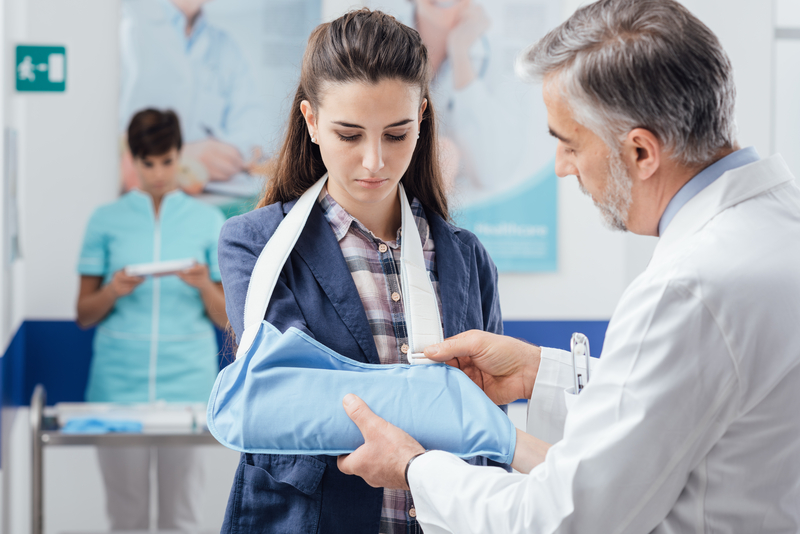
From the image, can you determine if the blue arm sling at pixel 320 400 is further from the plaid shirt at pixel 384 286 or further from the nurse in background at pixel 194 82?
the nurse in background at pixel 194 82

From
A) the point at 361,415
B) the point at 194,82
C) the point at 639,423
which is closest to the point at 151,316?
the point at 194,82

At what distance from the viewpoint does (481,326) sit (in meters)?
1.36

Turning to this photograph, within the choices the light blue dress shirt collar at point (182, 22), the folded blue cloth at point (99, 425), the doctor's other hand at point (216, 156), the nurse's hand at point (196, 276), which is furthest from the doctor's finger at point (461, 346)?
the light blue dress shirt collar at point (182, 22)

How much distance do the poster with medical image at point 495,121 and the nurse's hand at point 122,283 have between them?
152 cm

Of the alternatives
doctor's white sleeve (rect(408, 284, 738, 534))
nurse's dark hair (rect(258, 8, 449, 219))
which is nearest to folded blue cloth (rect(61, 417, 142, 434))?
nurse's dark hair (rect(258, 8, 449, 219))

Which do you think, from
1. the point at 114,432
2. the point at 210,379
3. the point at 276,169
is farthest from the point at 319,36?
the point at 210,379

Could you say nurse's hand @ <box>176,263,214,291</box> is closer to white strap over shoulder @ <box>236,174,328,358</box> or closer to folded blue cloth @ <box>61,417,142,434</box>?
folded blue cloth @ <box>61,417,142,434</box>

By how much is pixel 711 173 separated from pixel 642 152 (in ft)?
0.32

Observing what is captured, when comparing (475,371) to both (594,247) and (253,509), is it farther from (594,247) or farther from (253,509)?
(594,247)

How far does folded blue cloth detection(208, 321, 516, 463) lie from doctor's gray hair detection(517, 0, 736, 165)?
477 mm

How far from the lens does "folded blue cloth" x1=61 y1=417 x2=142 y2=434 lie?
2.57m

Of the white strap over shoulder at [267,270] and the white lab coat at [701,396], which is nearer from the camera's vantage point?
the white lab coat at [701,396]

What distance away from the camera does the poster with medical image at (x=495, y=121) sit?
10.9ft

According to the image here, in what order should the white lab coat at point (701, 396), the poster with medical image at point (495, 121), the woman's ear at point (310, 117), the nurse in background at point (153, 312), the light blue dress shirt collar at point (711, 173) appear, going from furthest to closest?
1. the poster with medical image at point (495, 121)
2. the nurse in background at point (153, 312)
3. the woman's ear at point (310, 117)
4. the light blue dress shirt collar at point (711, 173)
5. the white lab coat at point (701, 396)
